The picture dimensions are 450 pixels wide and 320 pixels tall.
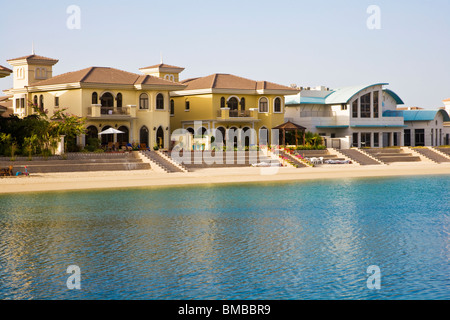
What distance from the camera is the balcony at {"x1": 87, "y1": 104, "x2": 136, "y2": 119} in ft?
170

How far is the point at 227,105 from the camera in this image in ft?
195

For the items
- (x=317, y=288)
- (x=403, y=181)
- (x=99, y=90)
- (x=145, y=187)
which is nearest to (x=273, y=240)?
(x=317, y=288)

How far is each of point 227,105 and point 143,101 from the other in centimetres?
878

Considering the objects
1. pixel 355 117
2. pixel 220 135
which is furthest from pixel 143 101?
pixel 355 117

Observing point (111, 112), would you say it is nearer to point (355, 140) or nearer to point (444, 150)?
point (355, 140)

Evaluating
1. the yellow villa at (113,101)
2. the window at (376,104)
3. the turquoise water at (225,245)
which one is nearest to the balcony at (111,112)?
the yellow villa at (113,101)

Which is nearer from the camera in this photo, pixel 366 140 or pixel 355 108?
pixel 355 108

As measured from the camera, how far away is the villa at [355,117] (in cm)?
6397

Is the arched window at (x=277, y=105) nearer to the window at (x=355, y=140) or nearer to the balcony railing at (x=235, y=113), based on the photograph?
the balcony railing at (x=235, y=113)

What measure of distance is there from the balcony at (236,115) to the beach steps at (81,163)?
11720 mm

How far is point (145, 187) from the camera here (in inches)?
1603

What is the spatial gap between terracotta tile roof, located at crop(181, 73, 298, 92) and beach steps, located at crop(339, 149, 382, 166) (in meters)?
8.15

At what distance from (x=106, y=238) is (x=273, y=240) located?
629 centimetres
